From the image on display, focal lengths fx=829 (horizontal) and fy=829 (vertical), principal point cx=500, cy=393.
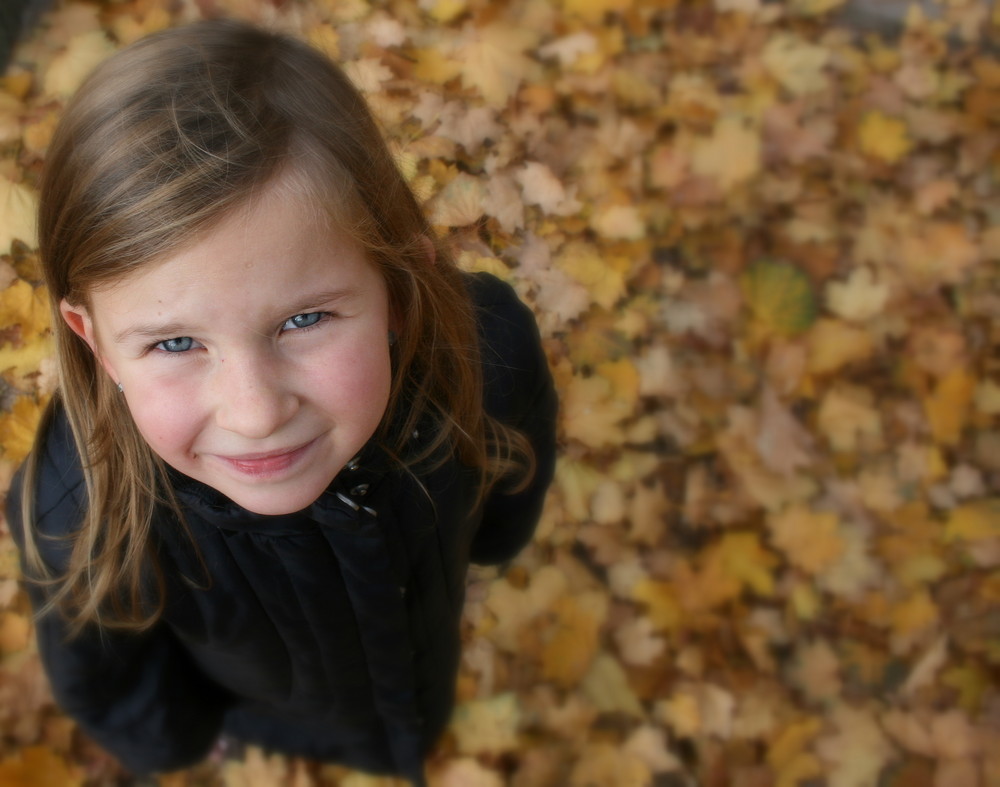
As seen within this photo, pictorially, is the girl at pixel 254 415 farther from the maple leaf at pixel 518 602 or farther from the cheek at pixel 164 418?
the maple leaf at pixel 518 602

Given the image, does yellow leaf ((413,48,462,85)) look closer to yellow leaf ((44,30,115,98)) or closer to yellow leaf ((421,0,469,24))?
yellow leaf ((421,0,469,24))

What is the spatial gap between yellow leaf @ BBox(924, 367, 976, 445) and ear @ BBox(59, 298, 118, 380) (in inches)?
81.6

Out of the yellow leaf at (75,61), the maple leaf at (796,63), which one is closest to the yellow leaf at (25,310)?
the yellow leaf at (75,61)

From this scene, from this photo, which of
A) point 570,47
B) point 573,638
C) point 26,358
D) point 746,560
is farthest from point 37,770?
point 570,47

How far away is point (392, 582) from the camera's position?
125 cm

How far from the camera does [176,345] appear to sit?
0.96 meters

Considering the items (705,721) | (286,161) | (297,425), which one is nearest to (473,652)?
(705,721)

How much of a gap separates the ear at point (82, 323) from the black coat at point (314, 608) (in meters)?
0.21

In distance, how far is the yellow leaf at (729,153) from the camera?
2.47 m

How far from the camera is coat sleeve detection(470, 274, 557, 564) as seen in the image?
146 centimetres

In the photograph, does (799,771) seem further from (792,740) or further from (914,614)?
(914,614)

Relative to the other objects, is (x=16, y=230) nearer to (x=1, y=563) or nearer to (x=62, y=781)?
(x=1, y=563)

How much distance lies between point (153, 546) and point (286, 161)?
595 millimetres

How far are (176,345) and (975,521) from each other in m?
2.07
